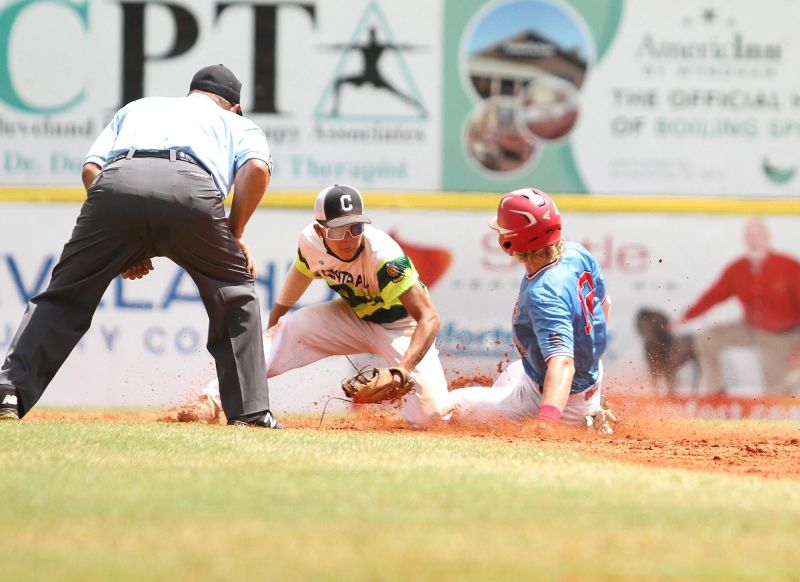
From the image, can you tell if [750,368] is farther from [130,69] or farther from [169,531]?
[169,531]

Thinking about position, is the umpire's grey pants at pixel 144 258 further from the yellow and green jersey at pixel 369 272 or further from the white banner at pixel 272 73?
the white banner at pixel 272 73

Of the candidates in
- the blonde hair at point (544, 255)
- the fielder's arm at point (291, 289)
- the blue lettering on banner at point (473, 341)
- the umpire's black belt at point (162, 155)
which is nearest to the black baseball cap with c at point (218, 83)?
the umpire's black belt at point (162, 155)

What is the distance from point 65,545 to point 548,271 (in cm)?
399

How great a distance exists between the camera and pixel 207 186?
6.26 meters

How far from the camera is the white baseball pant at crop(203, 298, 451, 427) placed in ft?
25.8

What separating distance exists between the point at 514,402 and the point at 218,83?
2473mm

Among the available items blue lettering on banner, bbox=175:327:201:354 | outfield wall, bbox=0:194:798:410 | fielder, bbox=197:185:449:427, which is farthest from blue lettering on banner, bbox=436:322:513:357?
fielder, bbox=197:185:449:427

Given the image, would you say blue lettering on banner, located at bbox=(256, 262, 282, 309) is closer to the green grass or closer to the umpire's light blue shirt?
the umpire's light blue shirt

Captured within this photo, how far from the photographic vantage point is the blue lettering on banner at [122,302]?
10.2 m

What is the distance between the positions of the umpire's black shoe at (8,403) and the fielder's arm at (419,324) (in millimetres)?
2082

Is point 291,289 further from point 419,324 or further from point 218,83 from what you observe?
point 218,83

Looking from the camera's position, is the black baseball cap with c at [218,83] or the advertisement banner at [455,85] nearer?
the black baseball cap with c at [218,83]

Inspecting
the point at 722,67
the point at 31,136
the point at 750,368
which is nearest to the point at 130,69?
the point at 31,136

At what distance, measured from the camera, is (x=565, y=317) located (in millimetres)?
6676
